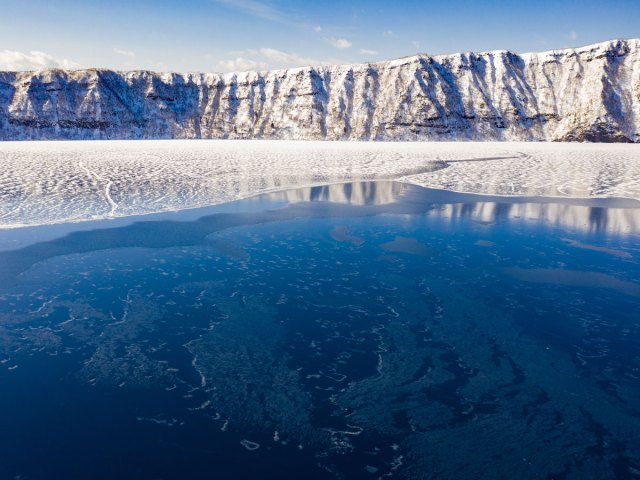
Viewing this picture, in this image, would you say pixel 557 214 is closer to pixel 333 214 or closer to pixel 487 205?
pixel 487 205

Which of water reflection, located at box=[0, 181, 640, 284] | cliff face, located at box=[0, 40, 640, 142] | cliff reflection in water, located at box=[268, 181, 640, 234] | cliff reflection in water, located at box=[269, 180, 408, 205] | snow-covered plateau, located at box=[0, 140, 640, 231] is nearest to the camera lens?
water reflection, located at box=[0, 181, 640, 284]

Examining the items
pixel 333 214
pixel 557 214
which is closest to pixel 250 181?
pixel 333 214

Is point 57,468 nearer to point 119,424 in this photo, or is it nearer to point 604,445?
point 119,424

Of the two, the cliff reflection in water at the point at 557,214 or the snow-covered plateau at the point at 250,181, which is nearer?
the cliff reflection in water at the point at 557,214

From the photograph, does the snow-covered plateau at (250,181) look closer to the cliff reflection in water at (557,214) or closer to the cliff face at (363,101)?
the cliff reflection in water at (557,214)

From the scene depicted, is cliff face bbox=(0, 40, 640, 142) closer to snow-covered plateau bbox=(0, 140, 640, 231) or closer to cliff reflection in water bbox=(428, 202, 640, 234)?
snow-covered plateau bbox=(0, 140, 640, 231)

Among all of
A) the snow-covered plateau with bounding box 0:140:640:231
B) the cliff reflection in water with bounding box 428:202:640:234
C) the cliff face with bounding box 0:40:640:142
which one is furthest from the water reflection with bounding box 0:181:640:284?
the cliff face with bounding box 0:40:640:142

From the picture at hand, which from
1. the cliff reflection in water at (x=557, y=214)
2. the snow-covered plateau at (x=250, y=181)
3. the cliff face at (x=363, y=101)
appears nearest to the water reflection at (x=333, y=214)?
the cliff reflection in water at (x=557, y=214)
